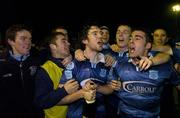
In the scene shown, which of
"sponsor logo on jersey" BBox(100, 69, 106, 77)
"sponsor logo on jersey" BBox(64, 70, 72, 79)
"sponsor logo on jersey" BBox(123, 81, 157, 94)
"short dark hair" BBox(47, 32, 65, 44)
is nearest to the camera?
"sponsor logo on jersey" BBox(64, 70, 72, 79)

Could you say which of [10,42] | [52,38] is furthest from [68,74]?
[10,42]

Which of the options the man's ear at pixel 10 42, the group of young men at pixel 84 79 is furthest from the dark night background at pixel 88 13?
the group of young men at pixel 84 79

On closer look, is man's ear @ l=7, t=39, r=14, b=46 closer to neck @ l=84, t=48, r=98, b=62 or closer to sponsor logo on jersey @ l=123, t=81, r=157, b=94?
neck @ l=84, t=48, r=98, b=62

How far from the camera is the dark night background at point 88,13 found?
33656 mm

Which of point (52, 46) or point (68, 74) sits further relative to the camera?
point (52, 46)

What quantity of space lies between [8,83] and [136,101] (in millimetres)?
1993

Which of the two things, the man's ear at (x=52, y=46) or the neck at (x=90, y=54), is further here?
the man's ear at (x=52, y=46)

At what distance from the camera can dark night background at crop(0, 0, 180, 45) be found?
3366cm

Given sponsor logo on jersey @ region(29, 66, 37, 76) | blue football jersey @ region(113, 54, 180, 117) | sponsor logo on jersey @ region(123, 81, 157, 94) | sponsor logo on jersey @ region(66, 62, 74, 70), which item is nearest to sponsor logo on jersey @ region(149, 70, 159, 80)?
blue football jersey @ region(113, 54, 180, 117)

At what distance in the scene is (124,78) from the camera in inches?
218

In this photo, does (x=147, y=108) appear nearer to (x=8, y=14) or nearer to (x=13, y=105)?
(x=13, y=105)

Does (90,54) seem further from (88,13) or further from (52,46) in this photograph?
(88,13)

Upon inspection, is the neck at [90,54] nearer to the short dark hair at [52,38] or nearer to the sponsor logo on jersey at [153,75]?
the short dark hair at [52,38]

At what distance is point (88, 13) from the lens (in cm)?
3756
